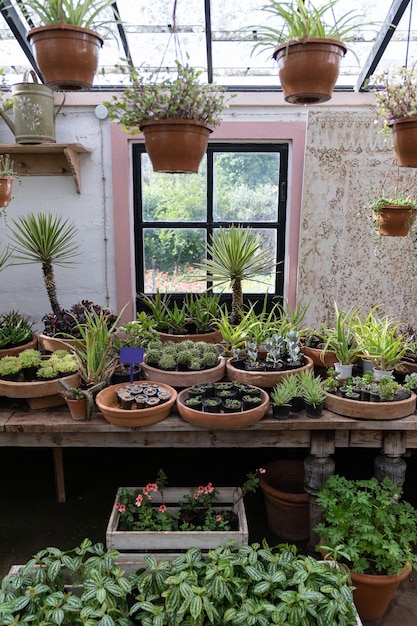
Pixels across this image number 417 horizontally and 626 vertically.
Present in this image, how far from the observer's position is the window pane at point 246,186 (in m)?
3.99

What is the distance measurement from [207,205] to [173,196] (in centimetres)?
28

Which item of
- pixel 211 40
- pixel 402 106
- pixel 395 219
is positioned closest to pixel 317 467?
pixel 395 219

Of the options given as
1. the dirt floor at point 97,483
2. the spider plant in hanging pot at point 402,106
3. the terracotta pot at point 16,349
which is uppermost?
the spider plant in hanging pot at point 402,106

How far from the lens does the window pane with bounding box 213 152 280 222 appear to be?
3.99 m

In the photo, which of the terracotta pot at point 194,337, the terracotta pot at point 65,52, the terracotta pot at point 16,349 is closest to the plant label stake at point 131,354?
the terracotta pot at point 194,337

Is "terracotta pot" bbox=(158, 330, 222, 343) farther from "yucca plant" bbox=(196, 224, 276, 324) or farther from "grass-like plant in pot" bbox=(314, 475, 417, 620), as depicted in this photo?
"grass-like plant in pot" bbox=(314, 475, 417, 620)

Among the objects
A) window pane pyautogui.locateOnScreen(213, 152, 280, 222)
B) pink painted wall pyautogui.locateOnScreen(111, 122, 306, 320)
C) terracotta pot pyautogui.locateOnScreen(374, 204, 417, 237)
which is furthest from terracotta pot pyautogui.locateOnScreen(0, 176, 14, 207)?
terracotta pot pyautogui.locateOnScreen(374, 204, 417, 237)

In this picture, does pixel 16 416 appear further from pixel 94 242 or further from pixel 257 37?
pixel 257 37

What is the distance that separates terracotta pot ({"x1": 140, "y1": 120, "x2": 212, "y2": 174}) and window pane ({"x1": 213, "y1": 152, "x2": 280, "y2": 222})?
5.03 feet

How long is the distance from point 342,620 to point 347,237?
2782 mm

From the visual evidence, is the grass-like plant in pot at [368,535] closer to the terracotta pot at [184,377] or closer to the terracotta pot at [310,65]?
the terracotta pot at [184,377]

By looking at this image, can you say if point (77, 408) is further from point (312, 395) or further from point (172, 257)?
point (172, 257)

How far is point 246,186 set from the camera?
4.04 m

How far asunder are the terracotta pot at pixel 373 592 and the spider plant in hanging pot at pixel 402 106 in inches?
77.5
